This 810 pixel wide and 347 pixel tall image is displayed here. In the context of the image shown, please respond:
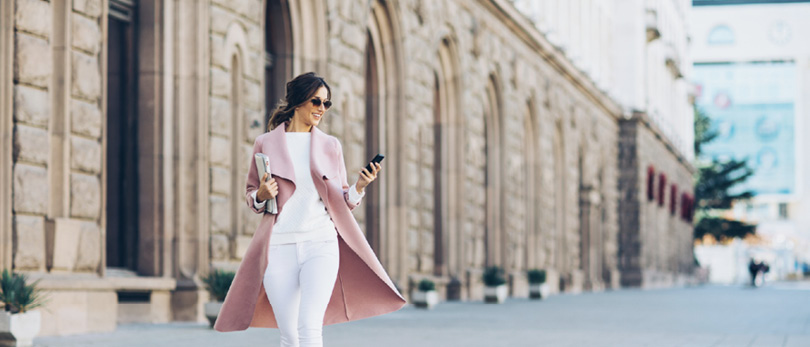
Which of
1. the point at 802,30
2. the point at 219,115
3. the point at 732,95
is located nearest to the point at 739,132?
the point at 732,95

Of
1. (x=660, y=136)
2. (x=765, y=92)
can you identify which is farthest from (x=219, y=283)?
(x=765, y=92)

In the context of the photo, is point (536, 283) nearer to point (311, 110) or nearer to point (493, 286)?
point (493, 286)

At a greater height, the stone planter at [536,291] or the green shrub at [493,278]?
the green shrub at [493,278]

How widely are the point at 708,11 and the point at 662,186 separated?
65.5m

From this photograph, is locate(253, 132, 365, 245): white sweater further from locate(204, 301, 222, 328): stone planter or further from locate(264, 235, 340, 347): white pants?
locate(204, 301, 222, 328): stone planter

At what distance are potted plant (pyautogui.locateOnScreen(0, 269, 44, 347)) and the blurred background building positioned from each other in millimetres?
105841

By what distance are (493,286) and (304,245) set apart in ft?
58.3

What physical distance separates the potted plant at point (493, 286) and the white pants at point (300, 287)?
57.9 ft

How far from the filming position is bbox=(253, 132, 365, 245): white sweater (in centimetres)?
607

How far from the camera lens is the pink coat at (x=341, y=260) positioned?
19.9 ft

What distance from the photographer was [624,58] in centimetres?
4688

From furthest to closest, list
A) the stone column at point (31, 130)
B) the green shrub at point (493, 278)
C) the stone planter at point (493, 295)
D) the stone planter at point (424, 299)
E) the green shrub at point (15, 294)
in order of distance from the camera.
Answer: the green shrub at point (493, 278)
the stone planter at point (493, 295)
the stone planter at point (424, 299)
the stone column at point (31, 130)
the green shrub at point (15, 294)

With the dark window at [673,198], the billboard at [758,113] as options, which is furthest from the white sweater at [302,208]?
the billboard at [758,113]

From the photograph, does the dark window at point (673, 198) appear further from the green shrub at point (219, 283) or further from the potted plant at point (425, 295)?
the green shrub at point (219, 283)
